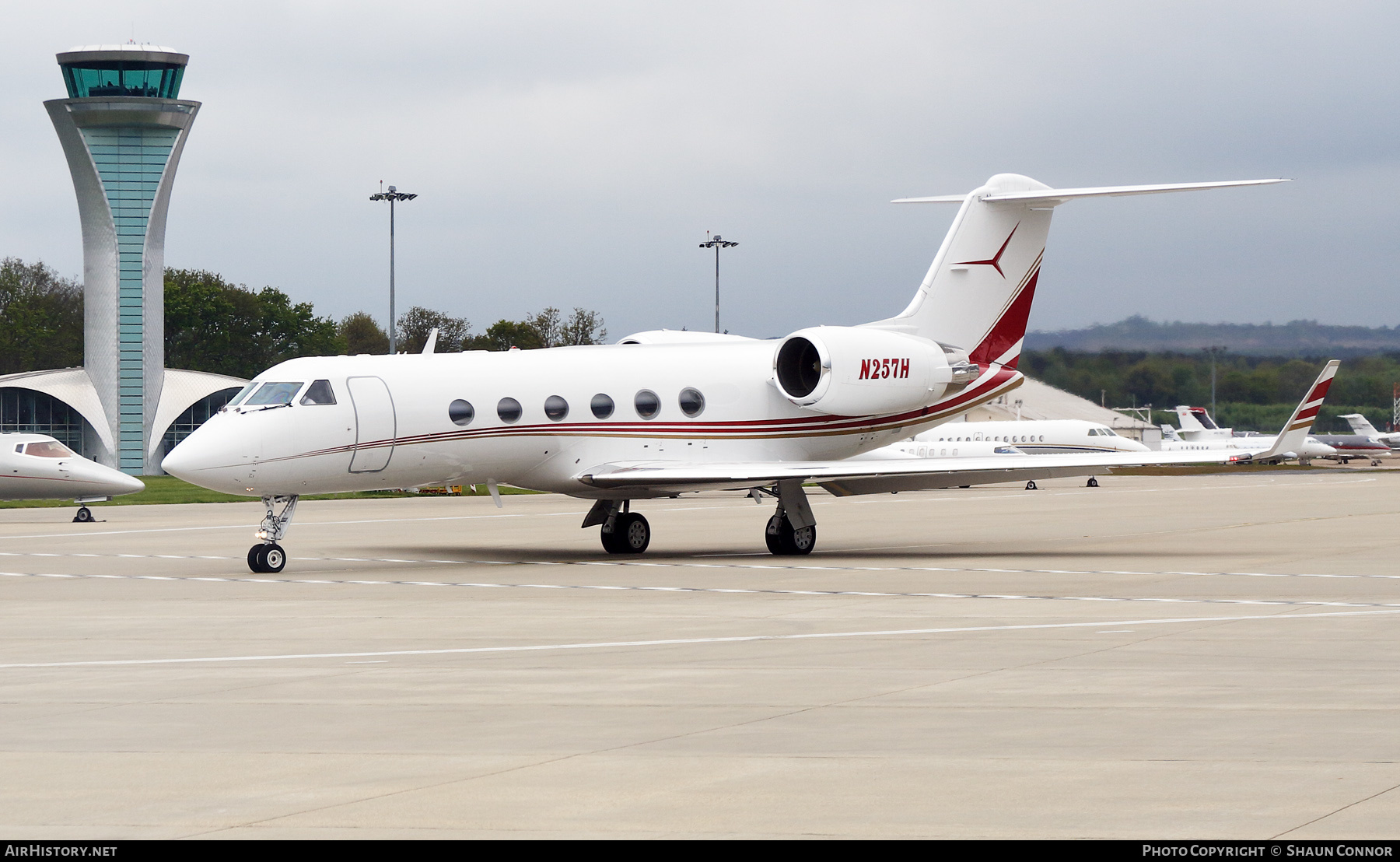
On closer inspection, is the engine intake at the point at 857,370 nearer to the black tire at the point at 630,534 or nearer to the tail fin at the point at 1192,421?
the black tire at the point at 630,534

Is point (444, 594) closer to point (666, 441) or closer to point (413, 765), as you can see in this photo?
point (666, 441)

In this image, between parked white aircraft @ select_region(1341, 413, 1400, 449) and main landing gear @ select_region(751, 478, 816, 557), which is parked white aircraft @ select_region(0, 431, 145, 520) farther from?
parked white aircraft @ select_region(1341, 413, 1400, 449)

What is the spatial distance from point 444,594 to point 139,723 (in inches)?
368

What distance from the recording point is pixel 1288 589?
61.0 ft

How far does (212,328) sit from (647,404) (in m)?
107

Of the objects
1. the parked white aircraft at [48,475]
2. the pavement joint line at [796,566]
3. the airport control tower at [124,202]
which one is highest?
the airport control tower at [124,202]

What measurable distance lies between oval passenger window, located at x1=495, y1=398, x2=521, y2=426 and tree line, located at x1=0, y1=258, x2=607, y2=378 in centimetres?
8783

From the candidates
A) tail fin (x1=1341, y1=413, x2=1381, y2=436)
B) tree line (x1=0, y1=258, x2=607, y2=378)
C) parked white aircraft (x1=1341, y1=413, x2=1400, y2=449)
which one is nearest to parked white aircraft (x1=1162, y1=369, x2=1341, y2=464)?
parked white aircraft (x1=1341, y1=413, x2=1400, y2=449)

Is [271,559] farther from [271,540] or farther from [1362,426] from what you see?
[1362,426]

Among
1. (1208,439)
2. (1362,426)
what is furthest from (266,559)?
(1362,426)

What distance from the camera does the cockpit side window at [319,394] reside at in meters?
22.5

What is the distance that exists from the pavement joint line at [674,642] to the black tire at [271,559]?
9128mm

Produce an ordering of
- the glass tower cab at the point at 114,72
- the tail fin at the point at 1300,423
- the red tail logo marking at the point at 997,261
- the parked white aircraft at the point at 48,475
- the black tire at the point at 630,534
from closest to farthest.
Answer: the black tire at the point at 630,534 < the tail fin at the point at 1300,423 < the red tail logo marking at the point at 997,261 < the parked white aircraft at the point at 48,475 < the glass tower cab at the point at 114,72

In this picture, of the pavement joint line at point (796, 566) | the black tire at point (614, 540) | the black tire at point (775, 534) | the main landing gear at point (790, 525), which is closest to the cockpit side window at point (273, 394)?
the pavement joint line at point (796, 566)
